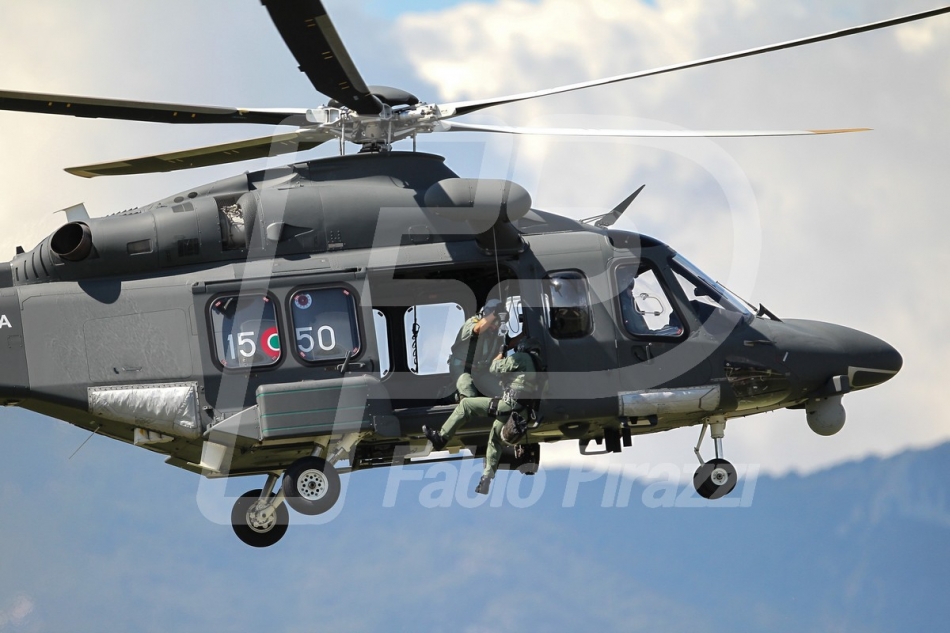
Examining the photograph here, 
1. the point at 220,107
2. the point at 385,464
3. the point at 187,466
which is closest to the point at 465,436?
the point at 385,464

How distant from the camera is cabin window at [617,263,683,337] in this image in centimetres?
1206

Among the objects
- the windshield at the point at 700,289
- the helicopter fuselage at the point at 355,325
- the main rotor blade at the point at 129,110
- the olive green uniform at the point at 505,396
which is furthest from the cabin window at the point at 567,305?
the main rotor blade at the point at 129,110

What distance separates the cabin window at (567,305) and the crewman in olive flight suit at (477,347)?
48cm

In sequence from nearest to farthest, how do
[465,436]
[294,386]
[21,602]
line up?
[294,386] → [465,436] → [21,602]

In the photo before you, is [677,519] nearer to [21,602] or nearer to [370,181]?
[21,602]

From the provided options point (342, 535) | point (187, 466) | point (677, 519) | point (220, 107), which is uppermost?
point (220, 107)

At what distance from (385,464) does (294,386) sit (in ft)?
5.34

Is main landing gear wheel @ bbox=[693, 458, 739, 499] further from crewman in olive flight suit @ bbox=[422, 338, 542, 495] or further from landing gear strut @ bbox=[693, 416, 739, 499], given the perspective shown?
crewman in olive flight suit @ bbox=[422, 338, 542, 495]

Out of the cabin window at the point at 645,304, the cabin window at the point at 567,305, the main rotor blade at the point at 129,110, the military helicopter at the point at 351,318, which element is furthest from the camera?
the cabin window at the point at 645,304

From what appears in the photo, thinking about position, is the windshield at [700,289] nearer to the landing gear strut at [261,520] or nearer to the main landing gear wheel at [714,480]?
the main landing gear wheel at [714,480]

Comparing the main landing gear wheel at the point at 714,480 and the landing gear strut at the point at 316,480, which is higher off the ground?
the main landing gear wheel at the point at 714,480

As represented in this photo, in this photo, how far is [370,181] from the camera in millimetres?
12156

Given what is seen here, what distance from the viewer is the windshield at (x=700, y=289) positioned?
12.4 metres

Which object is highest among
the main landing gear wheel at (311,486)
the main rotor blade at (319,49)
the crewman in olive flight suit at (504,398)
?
the main rotor blade at (319,49)
